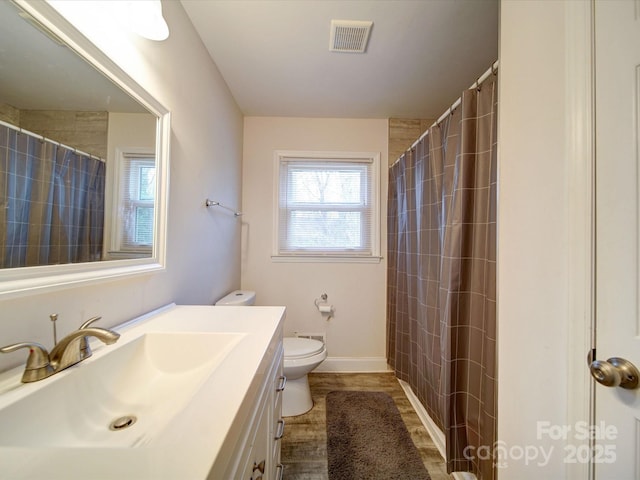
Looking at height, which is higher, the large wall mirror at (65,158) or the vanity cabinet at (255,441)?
the large wall mirror at (65,158)

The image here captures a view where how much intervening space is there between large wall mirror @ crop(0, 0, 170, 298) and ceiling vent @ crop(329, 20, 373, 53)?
3.38ft

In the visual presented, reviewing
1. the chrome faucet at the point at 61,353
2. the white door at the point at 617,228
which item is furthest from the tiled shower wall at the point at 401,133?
the chrome faucet at the point at 61,353

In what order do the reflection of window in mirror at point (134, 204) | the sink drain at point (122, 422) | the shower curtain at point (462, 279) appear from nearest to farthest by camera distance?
the sink drain at point (122, 422) → the reflection of window in mirror at point (134, 204) → the shower curtain at point (462, 279)

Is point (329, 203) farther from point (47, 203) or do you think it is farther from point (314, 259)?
point (47, 203)

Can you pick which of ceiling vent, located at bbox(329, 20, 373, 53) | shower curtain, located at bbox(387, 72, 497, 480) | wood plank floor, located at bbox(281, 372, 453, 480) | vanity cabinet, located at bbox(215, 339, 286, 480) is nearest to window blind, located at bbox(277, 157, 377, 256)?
shower curtain, located at bbox(387, 72, 497, 480)

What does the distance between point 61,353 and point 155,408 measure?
0.82 ft

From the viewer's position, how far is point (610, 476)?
553 millimetres

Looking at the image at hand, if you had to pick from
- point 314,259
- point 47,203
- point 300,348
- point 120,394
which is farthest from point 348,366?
point 47,203

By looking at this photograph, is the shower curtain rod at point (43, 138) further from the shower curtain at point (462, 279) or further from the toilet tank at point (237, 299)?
the shower curtain at point (462, 279)

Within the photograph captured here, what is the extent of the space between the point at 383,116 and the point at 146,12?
5.90ft

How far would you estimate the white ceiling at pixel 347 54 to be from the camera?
1173 mm

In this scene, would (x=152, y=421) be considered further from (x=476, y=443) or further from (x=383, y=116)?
(x=383, y=116)

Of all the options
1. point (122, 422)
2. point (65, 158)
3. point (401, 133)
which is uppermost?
point (401, 133)

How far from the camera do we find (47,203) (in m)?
0.58
